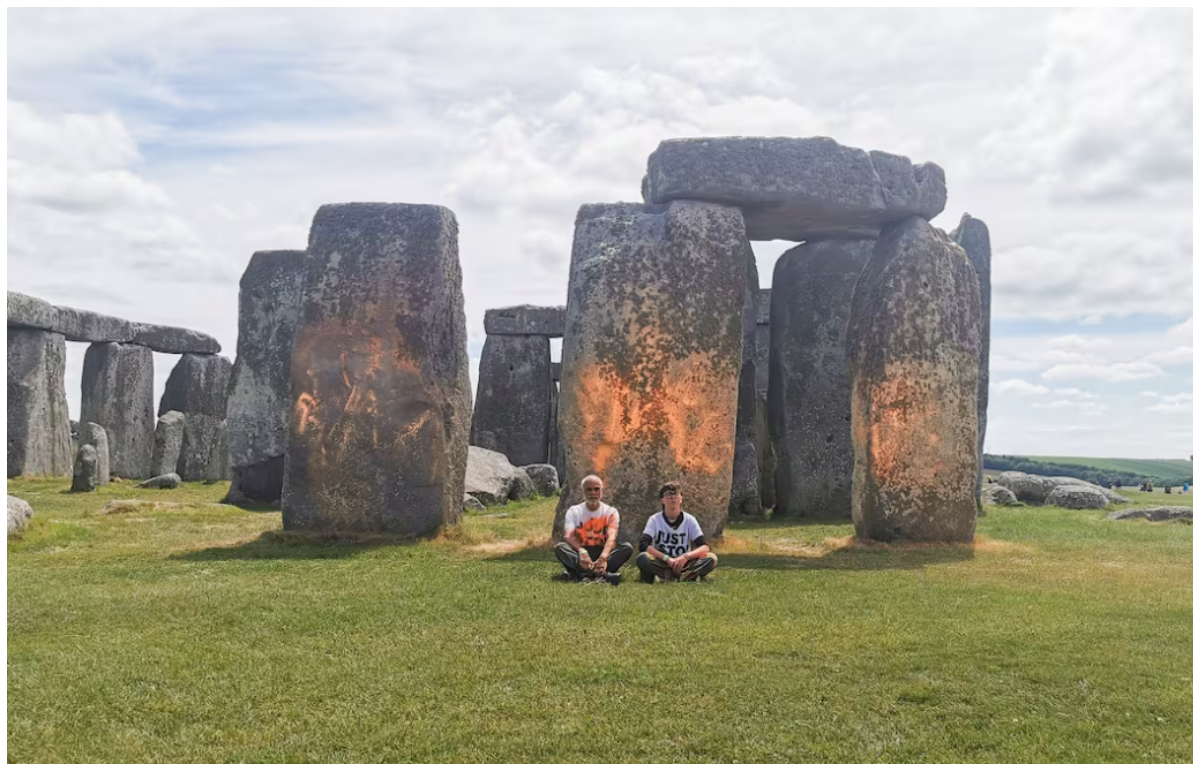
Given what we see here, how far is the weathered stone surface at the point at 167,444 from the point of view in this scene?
2256cm

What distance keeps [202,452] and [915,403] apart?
15.1m

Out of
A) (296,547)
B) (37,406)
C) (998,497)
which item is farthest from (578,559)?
(37,406)

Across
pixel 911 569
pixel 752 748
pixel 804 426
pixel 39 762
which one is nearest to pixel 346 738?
pixel 39 762

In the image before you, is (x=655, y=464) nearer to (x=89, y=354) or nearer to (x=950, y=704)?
(x=950, y=704)

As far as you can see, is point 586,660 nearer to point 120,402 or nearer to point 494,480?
point 494,480

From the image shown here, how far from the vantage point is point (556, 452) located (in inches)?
954

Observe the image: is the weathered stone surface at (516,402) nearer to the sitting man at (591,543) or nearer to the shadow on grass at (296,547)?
the shadow on grass at (296,547)

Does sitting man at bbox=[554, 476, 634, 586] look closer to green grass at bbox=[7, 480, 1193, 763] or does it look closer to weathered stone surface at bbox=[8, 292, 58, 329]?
green grass at bbox=[7, 480, 1193, 763]

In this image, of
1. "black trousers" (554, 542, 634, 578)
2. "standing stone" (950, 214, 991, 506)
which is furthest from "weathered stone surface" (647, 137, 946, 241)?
"standing stone" (950, 214, 991, 506)

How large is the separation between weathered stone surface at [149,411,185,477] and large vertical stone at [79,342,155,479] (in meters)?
0.78

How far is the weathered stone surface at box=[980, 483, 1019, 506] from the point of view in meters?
18.5

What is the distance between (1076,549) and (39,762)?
938 centimetres

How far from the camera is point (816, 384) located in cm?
1584

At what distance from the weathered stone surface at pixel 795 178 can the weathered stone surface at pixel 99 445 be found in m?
10.8
